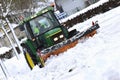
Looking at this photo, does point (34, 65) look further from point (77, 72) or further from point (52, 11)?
point (77, 72)

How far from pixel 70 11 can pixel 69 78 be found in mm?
47747

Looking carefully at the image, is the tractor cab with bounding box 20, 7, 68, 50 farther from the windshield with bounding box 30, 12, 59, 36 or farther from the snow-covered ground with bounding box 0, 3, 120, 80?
the snow-covered ground with bounding box 0, 3, 120, 80

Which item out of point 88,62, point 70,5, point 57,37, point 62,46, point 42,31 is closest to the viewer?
point 88,62

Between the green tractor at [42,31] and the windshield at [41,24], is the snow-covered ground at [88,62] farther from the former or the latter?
the windshield at [41,24]

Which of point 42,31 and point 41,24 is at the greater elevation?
point 41,24

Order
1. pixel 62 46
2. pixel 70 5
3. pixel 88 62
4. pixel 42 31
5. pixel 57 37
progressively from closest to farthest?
1. pixel 88 62
2. pixel 62 46
3. pixel 42 31
4. pixel 57 37
5. pixel 70 5

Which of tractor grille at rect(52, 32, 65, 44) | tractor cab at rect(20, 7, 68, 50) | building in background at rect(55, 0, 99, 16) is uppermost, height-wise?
tractor cab at rect(20, 7, 68, 50)

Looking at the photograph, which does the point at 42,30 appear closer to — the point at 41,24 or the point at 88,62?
the point at 41,24

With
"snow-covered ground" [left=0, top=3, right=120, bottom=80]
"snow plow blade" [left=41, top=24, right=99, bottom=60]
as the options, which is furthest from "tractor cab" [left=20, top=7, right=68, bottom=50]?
"snow-covered ground" [left=0, top=3, right=120, bottom=80]

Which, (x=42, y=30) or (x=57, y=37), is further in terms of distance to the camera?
(x=57, y=37)

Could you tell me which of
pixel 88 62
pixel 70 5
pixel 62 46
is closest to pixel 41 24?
pixel 62 46

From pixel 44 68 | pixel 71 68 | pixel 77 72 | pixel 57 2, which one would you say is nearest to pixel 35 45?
pixel 44 68

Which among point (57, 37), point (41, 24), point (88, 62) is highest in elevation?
point (41, 24)

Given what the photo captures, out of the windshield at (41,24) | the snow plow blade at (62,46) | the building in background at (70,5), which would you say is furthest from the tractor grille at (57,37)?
the building in background at (70,5)
